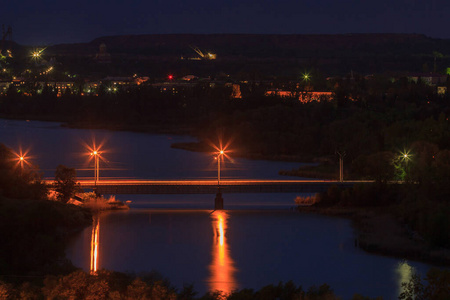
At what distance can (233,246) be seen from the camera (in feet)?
76.6

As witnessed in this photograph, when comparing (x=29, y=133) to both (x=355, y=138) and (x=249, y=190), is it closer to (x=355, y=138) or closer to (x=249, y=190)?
(x=355, y=138)

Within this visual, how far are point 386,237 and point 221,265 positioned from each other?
503cm

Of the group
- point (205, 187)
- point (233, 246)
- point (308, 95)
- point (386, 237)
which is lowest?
point (233, 246)

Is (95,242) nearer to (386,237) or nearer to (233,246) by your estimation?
(233,246)

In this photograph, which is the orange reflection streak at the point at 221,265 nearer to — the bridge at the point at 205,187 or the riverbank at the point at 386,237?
the bridge at the point at 205,187

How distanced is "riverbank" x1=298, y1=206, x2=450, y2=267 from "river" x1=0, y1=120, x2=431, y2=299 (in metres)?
0.37

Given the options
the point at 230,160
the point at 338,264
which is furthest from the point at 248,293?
the point at 230,160

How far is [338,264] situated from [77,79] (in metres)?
85.6

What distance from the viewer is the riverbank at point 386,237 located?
21688mm

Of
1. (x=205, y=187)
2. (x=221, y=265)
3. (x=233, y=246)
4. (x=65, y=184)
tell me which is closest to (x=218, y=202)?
(x=205, y=187)

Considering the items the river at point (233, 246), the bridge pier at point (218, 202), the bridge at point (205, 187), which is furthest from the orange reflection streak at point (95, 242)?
the bridge pier at point (218, 202)

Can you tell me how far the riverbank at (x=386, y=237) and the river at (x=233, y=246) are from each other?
374 mm

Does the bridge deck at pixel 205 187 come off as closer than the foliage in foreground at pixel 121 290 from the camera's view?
No

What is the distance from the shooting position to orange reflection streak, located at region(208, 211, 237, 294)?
63.0 feet
